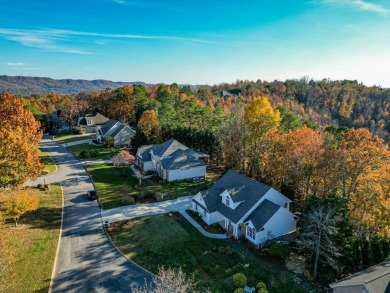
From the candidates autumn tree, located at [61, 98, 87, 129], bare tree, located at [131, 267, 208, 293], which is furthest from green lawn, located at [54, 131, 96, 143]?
bare tree, located at [131, 267, 208, 293]

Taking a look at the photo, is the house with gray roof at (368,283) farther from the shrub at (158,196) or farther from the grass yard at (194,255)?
the shrub at (158,196)

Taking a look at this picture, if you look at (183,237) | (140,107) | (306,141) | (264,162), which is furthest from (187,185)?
(140,107)

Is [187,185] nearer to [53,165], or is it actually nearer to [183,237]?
[183,237]

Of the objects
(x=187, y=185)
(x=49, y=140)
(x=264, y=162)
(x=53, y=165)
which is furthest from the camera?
(x=49, y=140)

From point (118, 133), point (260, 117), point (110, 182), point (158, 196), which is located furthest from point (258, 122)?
point (118, 133)

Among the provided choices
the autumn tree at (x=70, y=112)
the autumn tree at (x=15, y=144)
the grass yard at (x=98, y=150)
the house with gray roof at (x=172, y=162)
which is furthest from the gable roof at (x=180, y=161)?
the autumn tree at (x=70, y=112)

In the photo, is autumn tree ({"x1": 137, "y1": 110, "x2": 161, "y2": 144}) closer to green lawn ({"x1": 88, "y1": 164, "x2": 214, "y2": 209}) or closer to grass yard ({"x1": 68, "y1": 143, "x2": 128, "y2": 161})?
grass yard ({"x1": 68, "y1": 143, "x2": 128, "y2": 161})
